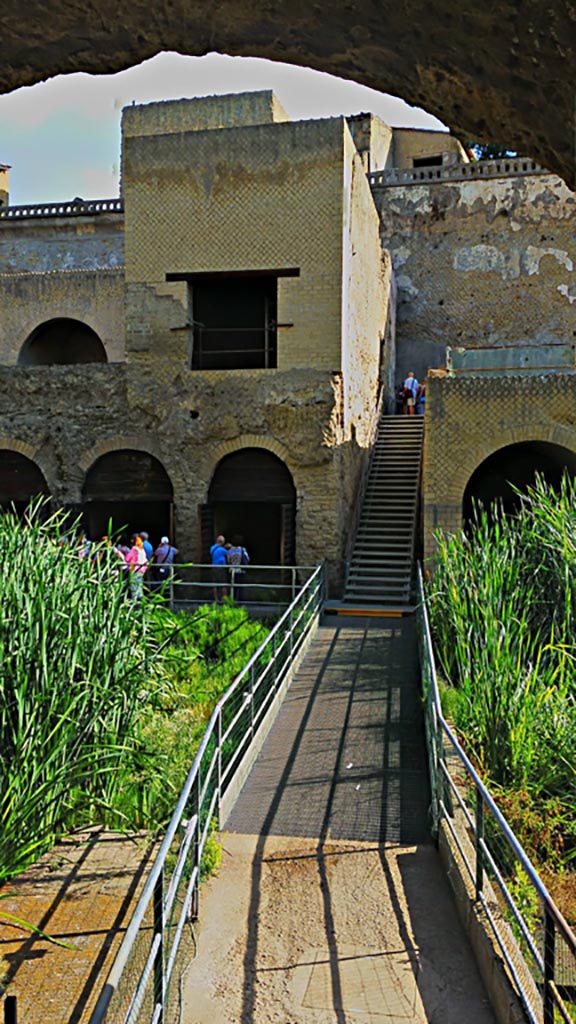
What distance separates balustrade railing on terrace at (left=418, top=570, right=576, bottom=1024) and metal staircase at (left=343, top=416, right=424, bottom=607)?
7.76 meters

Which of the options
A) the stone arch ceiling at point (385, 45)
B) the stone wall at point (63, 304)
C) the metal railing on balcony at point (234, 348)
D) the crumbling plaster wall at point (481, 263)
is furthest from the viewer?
the crumbling plaster wall at point (481, 263)

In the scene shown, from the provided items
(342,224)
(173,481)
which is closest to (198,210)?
(342,224)

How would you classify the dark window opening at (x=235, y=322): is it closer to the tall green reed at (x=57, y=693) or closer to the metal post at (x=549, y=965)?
the tall green reed at (x=57, y=693)

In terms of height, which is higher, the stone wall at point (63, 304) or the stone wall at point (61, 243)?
the stone wall at point (61, 243)

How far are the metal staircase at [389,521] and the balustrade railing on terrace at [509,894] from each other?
306 inches

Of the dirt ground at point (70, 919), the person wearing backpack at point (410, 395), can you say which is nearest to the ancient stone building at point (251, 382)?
the person wearing backpack at point (410, 395)

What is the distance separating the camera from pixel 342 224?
15.1 metres

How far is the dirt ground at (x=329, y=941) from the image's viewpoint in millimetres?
4141

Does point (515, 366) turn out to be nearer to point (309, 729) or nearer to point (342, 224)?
point (342, 224)

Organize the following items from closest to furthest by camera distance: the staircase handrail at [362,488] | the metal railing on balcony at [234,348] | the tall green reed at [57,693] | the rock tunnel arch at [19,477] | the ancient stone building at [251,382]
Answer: the tall green reed at [57,693] → the ancient stone building at [251,382] → the staircase handrail at [362,488] → the rock tunnel arch at [19,477] → the metal railing on balcony at [234,348]

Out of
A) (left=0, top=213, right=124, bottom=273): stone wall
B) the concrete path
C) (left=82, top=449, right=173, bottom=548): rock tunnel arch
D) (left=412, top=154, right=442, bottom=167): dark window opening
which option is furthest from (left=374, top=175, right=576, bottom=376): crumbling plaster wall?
the concrete path

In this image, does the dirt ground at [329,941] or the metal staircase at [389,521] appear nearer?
the dirt ground at [329,941]

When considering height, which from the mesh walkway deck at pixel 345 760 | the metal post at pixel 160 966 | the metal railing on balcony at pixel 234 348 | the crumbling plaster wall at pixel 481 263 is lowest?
the mesh walkway deck at pixel 345 760

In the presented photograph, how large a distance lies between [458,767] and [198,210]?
1237 centimetres
